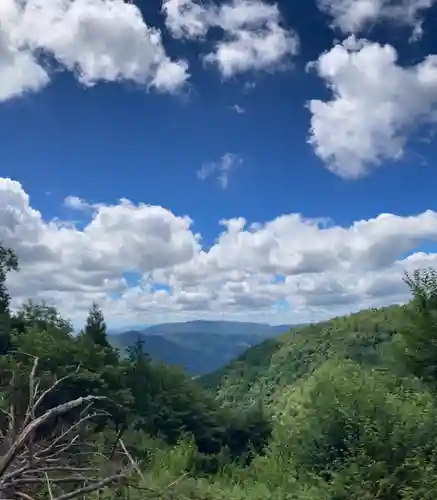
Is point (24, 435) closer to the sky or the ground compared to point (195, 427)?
closer to the sky

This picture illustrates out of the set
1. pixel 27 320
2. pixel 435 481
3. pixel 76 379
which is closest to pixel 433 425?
pixel 435 481

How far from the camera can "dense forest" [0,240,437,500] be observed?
15.4 ft

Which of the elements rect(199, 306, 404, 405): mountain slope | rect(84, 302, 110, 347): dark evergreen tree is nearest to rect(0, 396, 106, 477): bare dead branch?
rect(84, 302, 110, 347): dark evergreen tree

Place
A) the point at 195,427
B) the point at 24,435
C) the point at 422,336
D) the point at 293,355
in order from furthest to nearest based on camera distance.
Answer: the point at 293,355 → the point at 195,427 → the point at 422,336 → the point at 24,435

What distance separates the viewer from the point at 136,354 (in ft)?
103

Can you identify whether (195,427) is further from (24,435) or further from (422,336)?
(24,435)

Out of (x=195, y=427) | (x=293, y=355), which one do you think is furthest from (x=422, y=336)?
(x=293, y=355)

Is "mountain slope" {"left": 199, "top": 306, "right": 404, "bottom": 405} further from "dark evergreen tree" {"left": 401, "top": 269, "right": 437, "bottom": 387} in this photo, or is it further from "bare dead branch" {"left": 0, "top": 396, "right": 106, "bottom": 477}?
"bare dead branch" {"left": 0, "top": 396, "right": 106, "bottom": 477}

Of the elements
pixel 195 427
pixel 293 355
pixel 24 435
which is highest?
pixel 24 435

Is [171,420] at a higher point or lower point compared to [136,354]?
lower

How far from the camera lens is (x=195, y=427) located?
28.1 metres

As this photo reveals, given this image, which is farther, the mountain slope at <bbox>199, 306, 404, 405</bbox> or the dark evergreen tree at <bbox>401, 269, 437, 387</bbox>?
the mountain slope at <bbox>199, 306, 404, 405</bbox>

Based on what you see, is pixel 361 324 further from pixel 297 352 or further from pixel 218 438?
pixel 218 438

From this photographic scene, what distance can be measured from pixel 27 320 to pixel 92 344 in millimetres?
8402
